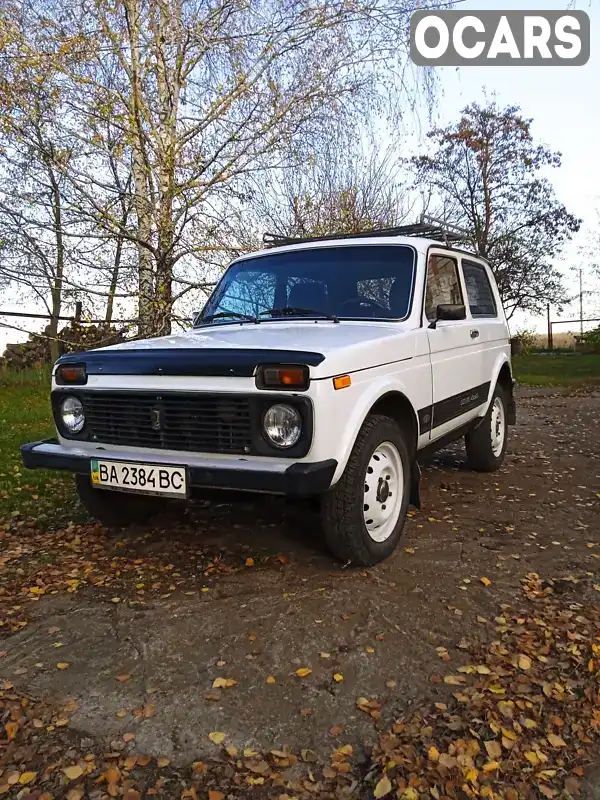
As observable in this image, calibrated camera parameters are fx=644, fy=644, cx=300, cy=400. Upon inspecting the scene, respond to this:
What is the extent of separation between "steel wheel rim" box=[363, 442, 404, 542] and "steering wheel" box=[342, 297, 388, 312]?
3.33 ft

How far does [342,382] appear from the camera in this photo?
10.8 ft

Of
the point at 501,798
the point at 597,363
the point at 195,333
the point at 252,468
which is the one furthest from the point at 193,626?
the point at 597,363

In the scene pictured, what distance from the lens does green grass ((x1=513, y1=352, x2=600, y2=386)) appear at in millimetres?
18828

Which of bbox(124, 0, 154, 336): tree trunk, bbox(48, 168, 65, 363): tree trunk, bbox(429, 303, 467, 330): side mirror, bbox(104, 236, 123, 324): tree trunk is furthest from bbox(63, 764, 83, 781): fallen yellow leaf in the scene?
bbox(104, 236, 123, 324): tree trunk

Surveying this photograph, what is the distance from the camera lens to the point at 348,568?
3723 millimetres

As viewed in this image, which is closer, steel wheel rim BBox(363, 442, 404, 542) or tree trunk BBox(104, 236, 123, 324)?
steel wheel rim BBox(363, 442, 404, 542)

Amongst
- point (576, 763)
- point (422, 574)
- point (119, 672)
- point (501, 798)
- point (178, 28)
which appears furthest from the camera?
point (178, 28)

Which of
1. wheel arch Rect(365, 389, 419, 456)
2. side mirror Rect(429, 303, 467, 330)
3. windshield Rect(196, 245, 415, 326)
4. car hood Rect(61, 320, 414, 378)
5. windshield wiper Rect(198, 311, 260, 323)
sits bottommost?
wheel arch Rect(365, 389, 419, 456)

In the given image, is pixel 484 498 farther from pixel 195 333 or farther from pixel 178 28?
Result: pixel 178 28

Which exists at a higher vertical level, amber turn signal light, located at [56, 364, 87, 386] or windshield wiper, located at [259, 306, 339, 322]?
windshield wiper, located at [259, 306, 339, 322]

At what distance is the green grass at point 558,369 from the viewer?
18.8 metres

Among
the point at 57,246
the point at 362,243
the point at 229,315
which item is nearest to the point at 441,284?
the point at 362,243

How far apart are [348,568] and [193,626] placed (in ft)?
3.29

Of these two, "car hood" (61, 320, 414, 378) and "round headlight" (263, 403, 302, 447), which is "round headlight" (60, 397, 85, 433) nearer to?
"car hood" (61, 320, 414, 378)
